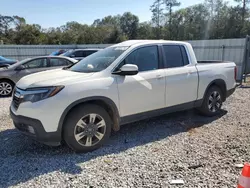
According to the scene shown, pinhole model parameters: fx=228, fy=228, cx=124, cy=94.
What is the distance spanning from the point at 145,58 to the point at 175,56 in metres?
0.80

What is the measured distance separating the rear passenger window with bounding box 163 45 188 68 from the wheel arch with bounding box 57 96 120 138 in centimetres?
152

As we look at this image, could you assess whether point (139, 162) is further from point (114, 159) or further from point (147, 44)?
point (147, 44)

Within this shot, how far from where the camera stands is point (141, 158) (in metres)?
3.51

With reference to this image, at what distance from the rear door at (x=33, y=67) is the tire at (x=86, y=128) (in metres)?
5.77

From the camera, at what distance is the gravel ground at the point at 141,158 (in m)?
2.94

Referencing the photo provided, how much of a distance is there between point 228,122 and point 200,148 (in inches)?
66.5

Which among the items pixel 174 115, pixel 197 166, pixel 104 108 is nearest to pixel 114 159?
pixel 104 108

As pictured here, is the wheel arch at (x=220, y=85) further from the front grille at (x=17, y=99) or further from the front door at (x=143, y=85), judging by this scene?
the front grille at (x=17, y=99)

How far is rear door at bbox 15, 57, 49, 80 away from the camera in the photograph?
837 cm

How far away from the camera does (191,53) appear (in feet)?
16.5

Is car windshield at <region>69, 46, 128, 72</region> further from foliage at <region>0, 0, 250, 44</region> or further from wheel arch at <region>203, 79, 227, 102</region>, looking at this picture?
foliage at <region>0, 0, 250, 44</region>

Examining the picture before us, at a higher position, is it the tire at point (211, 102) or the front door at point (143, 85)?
the front door at point (143, 85)

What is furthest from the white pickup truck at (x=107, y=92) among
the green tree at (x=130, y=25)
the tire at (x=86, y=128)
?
the green tree at (x=130, y=25)

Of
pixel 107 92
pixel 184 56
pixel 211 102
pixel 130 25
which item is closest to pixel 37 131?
pixel 107 92
